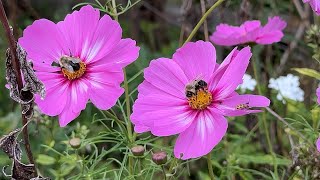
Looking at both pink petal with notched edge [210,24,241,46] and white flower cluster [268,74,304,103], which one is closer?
pink petal with notched edge [210,24,241,46]

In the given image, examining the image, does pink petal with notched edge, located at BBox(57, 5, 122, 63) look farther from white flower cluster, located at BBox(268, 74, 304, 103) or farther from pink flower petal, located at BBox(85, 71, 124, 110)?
white flower cluster, located at BBox(268, 74, 304, 103)

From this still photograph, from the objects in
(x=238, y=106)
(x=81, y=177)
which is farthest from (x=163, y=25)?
(x=238, y=106)

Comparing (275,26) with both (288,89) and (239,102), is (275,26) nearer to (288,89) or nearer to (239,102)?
(288,89)

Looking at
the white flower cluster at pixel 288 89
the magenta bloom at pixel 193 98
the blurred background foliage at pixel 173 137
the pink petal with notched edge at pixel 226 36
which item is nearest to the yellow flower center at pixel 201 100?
the magenta bloom at pixel 193 98

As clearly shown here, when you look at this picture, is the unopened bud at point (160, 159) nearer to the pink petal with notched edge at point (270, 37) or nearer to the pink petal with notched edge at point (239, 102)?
the pink petal with notched edge at point (239, 102)

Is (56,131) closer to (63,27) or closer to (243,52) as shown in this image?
(63,27)

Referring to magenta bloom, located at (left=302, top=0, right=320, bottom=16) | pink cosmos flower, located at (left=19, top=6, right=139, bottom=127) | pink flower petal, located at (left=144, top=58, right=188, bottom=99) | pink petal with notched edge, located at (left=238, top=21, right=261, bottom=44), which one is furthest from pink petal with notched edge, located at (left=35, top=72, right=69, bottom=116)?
pink petal with notched edge, located at (left=238, top=21, right=261, bottom=44)

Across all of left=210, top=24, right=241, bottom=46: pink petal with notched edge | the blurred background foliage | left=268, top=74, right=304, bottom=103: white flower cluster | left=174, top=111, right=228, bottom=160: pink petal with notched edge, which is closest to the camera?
left=174, top=111, right=228, bottom=160: pink petal with notched edge

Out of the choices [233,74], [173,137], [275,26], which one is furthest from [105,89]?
[173,137]
